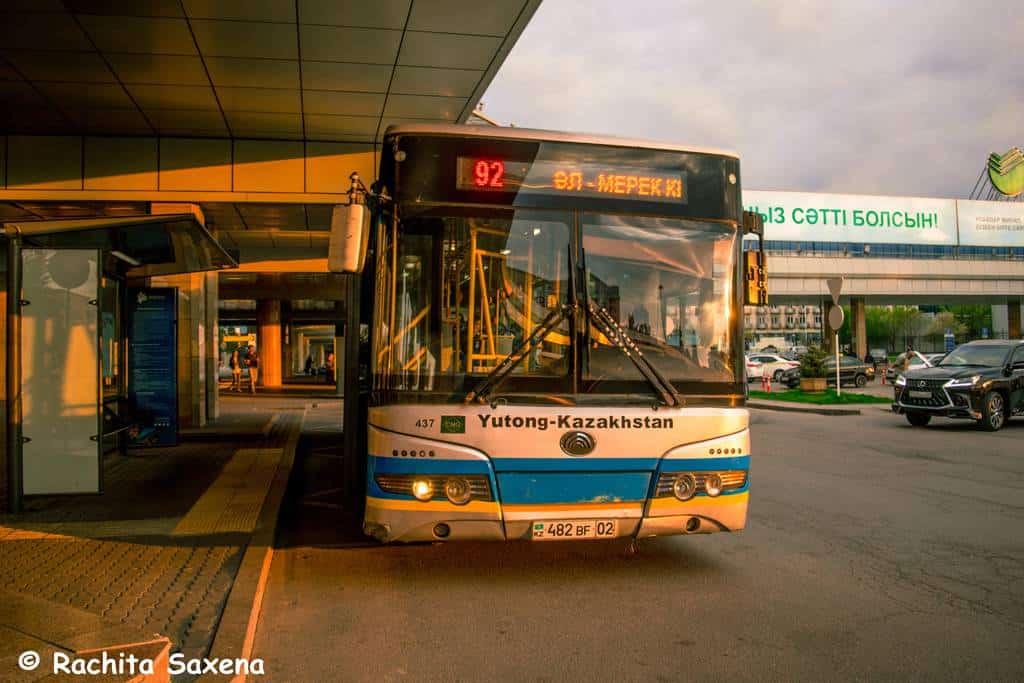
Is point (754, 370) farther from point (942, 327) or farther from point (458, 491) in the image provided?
point (942, 327)

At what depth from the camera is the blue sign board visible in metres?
13.3

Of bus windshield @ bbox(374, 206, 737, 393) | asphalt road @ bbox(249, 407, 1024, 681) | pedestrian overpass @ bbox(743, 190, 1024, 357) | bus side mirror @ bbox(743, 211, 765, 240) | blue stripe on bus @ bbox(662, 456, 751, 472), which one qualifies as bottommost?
asphalt road @ bbox(249, 407, 1024, 681)

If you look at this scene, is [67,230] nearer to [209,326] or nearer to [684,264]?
[684,264]

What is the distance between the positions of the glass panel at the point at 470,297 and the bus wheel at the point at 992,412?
44.6 feet

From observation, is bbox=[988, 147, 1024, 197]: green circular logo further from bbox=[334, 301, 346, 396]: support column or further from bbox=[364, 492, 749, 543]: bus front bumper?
bbox=[364, 492, 749, 543]: bus front bumper

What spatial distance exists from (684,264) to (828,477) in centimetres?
596

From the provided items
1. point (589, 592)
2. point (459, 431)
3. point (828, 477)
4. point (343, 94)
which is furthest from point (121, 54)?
point (828, 477)

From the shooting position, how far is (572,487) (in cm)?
561

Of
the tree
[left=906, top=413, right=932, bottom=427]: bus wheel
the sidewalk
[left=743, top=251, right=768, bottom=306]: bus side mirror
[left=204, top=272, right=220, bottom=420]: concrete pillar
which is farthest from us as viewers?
the tree

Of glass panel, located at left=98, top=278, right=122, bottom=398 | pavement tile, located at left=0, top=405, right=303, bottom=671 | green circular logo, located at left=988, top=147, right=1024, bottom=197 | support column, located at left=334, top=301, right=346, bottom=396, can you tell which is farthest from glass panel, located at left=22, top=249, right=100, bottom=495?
green circular logo, located at left=988, top=147, right=1024, bottom=197

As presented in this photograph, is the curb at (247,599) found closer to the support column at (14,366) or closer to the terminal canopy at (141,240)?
the support column at (14,366)

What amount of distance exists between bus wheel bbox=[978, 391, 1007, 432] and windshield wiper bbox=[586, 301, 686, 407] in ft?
42.9

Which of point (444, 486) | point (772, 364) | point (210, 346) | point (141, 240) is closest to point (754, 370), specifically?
point (772, 364)

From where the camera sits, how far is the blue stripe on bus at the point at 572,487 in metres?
5.55
